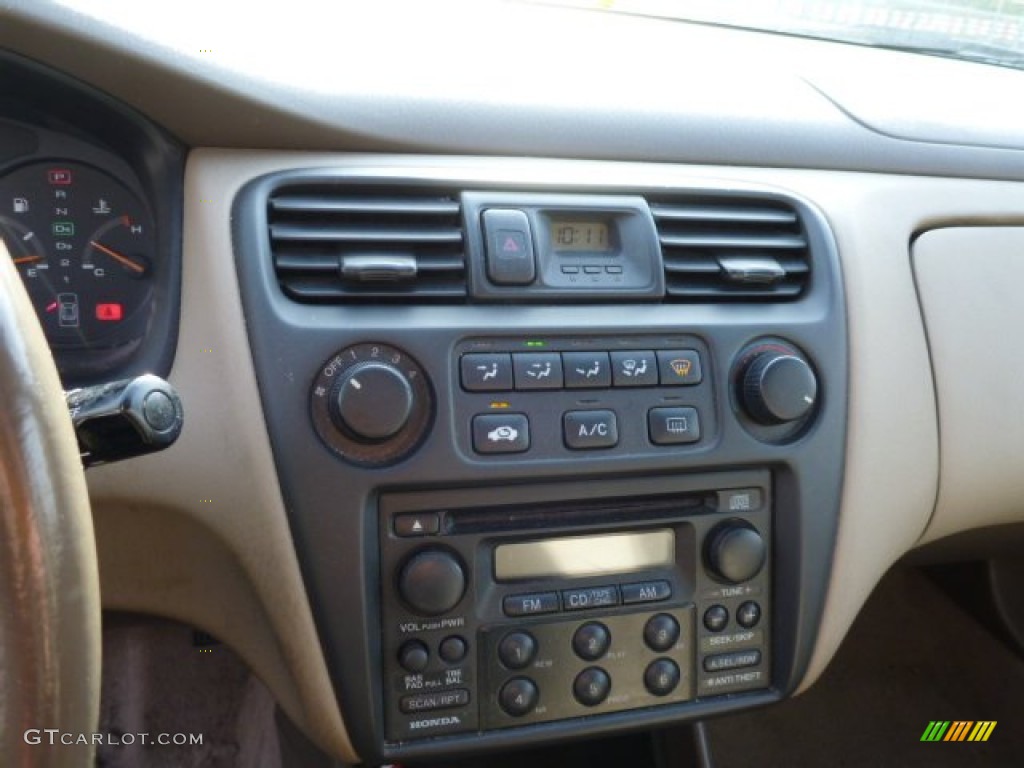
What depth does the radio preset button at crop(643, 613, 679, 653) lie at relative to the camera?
1023 millimetres

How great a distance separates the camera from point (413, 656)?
3.11 feet

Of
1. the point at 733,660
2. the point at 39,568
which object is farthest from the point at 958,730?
the point at 39,568

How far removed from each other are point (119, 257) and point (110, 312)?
0.17ft

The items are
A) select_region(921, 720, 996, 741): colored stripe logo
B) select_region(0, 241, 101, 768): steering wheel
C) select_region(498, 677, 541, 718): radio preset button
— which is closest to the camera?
select_region(0, 241, 101, 768): steering wheel

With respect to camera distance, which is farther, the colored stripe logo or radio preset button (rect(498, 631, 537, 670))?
the colored stripe logo

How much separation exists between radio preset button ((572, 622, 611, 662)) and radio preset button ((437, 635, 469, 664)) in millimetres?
117

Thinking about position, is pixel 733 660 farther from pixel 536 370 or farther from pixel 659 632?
pixel 536 370

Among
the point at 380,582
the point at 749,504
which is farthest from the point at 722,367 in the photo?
the point at 380,582

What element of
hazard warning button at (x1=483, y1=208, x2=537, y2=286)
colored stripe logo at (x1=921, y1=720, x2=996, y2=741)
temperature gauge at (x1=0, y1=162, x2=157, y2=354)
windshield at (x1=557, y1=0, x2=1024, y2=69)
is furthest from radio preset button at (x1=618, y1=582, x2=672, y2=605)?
colored stripe logo at (x1=921, y1=720, x2=996, y2=741)

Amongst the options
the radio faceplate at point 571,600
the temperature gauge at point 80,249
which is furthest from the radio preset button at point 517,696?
the temperature gauge at point 80,249

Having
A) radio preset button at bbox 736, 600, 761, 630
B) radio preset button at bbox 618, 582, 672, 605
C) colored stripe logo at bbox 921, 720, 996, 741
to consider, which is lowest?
colored stripe logo at bbox 921, 720, 996, 741

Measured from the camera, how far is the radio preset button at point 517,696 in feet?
3.22

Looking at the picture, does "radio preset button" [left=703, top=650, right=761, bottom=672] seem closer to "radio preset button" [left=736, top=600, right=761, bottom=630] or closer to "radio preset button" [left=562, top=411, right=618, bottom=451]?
"radio preset button" [left=736, top=600, right=761, bottom=630]

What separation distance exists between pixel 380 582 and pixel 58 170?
Result: 48 centimetres
